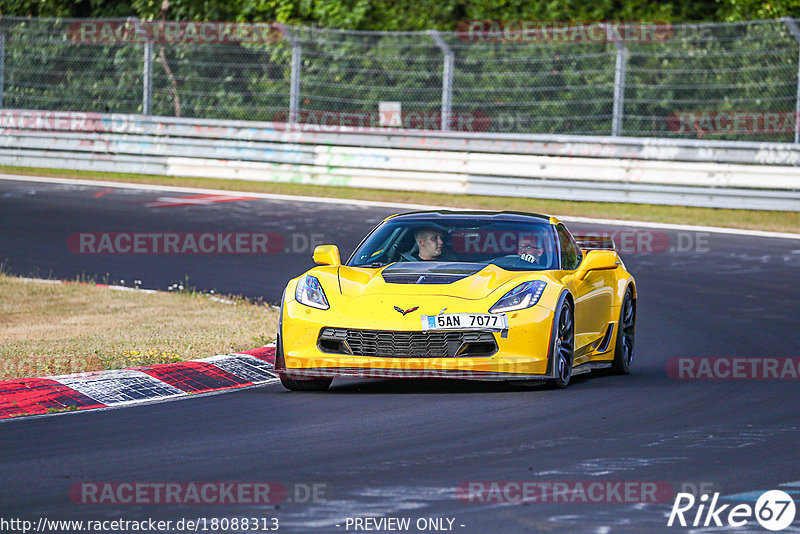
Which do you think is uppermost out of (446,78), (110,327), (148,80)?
(446,78)

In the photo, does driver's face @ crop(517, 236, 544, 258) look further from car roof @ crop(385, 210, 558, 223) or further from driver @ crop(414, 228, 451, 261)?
driver @ crop(414, 228, 451, 261)

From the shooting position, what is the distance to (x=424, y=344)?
8500 millimetres

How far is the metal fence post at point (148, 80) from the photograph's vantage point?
23.9 metres

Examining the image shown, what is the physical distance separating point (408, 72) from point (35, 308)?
1099 cm

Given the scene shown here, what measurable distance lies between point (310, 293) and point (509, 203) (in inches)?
511

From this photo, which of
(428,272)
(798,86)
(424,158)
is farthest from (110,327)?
(798,86)

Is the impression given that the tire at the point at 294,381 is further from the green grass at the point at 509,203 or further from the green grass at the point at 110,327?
the green grass at the point at 509,203

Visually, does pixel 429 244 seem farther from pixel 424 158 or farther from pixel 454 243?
pixel 424 158

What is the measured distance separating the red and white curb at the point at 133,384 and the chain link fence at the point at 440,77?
1192 centimetres

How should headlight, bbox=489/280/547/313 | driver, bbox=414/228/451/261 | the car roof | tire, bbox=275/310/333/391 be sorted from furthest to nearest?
the car roof
driver, bbox=414/228/451/261
tire, bbox=275/310/333/391
headlight, bbox=489/280/547/313

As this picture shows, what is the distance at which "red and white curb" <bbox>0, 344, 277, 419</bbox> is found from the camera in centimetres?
806

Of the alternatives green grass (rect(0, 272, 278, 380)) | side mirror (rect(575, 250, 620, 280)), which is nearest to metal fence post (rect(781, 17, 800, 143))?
green grass (rect(0, 272, 278, 380))

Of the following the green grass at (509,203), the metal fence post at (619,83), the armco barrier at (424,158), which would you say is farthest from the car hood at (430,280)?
the metal fence post at (619,83)

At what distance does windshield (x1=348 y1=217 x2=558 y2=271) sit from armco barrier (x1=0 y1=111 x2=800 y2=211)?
10754mm
